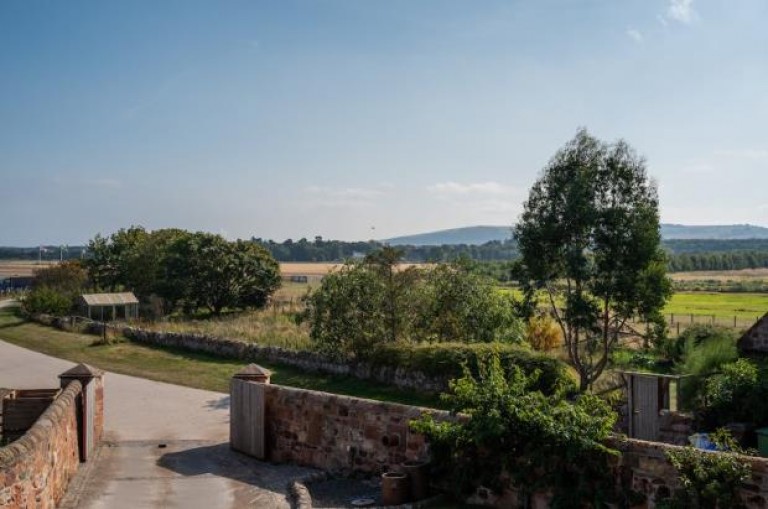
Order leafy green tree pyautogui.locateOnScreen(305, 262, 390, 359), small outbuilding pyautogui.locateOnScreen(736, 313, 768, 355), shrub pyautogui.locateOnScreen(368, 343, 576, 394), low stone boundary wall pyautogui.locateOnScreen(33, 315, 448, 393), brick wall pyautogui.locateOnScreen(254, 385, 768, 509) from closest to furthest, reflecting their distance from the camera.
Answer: brick wall pyautogui.locateOnScreen(254, 385, 768, 509) → shrub pyautogui.locateOnScreen(368, 343, 576, 394) → small outbuilding pyautogui.locateOnScreen(736, 313, 768, 355) → low stone boundary wall pyautogui.locateOnScreen(33, 315, 448, 393) → leafy green tree pyautogui.locateOnScreen(305, 262, 390, 359)

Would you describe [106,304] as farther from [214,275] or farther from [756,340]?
[756,340]

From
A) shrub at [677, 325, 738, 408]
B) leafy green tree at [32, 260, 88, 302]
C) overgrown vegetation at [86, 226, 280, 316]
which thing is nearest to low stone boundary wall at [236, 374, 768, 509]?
shrub at [677, 325, 738, 408]

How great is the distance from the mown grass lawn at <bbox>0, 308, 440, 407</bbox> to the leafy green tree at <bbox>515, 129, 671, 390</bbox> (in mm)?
4776

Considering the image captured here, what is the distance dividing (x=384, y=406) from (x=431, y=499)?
1967mm

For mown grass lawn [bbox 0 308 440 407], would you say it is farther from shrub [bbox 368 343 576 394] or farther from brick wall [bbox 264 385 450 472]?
brick wall [bbox 264 385 450 472]

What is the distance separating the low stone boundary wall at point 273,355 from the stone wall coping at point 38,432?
9962 mm

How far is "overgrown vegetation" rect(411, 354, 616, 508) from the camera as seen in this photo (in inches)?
371

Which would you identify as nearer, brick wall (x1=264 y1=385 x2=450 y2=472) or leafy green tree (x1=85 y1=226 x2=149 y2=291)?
brick wall (x1=264 y1=385 x2=450 y2=472)

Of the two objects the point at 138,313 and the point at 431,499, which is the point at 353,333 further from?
the point at 138,313

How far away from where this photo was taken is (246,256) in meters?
44.5

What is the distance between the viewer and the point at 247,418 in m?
14.5

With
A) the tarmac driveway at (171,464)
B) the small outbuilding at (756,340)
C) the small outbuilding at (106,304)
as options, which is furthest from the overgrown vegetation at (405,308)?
the small outbuilding at (106,304)

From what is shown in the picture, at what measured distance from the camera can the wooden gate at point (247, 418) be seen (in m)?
14.2

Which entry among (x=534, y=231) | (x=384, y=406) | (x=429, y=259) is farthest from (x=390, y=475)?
(x=429, y=259)
